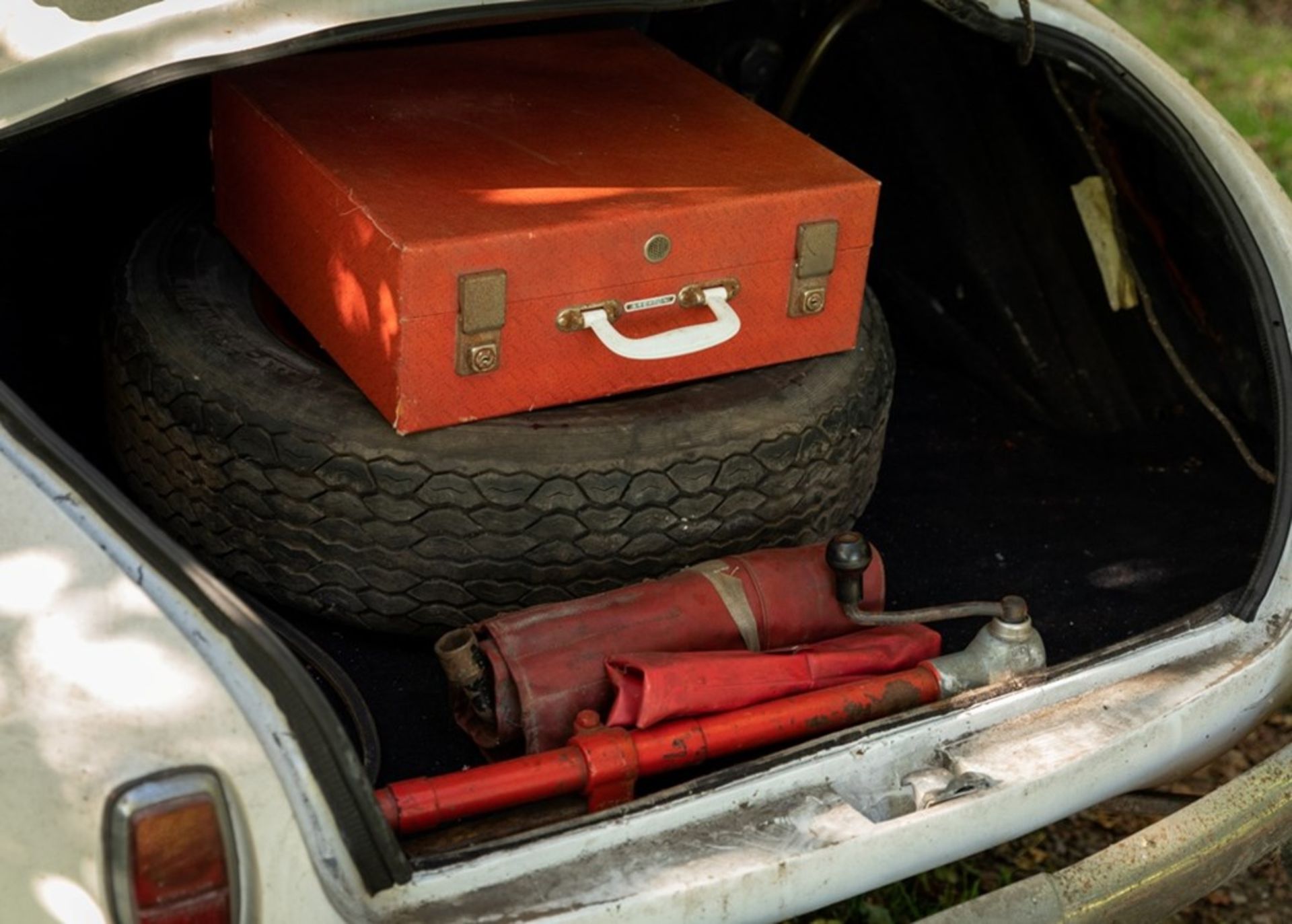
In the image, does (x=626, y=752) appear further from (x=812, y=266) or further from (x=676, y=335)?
(x=812, y=266)

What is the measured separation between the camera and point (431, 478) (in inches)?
78.4

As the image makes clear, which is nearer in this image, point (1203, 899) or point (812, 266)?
point (812, 266)

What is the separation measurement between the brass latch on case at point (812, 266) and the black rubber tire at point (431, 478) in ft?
0.38

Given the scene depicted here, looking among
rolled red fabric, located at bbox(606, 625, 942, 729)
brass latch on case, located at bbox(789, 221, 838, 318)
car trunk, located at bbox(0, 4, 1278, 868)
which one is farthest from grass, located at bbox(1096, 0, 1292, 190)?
rolled red fabric, located at bbox(606, 625, 942, 729)

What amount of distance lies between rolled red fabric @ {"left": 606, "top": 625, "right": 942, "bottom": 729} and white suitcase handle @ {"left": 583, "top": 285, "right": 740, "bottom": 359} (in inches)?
16.2

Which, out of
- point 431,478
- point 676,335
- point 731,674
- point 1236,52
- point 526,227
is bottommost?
point 1236,52

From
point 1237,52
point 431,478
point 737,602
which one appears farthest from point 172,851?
point 1237,52

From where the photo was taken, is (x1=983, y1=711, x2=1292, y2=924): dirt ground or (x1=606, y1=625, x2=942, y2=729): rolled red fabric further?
(x1=983, y1=711, x2=1292, y2=924): dirt ground

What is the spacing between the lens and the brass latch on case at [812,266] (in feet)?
7.14

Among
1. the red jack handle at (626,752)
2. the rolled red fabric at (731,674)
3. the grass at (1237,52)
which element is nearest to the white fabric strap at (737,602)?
the rolled red fabric at (731,674)

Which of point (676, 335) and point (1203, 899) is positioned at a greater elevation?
point (676, 335)

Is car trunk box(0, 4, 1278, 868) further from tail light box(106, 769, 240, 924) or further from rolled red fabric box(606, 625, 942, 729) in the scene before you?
tail light box(106, 769, 240, 924)

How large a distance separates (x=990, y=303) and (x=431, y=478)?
142cm

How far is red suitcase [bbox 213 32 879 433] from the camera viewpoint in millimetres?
1959
